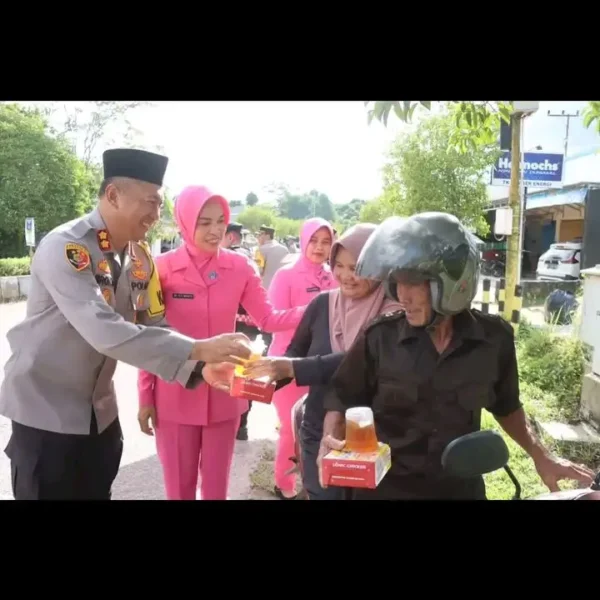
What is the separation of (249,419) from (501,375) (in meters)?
3.23

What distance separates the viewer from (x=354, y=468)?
1.54 metres

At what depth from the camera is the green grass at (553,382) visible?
3789 mm

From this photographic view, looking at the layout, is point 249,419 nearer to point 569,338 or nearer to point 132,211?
point 569,338

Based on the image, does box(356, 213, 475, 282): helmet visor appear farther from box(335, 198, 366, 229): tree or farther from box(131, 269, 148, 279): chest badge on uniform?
box(335, 198, 366, 229): tree

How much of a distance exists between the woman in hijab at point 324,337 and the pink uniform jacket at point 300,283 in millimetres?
1049

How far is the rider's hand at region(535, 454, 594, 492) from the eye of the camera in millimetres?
1808

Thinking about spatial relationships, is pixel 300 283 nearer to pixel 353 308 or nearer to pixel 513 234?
pixel 353 308

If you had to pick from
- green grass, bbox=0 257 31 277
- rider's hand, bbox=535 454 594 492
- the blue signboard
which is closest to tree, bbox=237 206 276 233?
green grass, bbox=0 257 31 277

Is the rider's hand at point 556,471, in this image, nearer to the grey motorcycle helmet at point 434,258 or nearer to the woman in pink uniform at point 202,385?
the grey motorcycle helmet at point 434,258

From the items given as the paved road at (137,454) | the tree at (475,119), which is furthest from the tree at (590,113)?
the paved road at (137,454)

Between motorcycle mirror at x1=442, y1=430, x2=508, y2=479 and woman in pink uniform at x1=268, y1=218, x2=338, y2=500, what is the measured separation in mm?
1786

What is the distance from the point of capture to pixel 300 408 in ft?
8.12

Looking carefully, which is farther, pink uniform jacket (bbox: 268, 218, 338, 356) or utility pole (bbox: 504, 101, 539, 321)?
utility pole (bbox: 504, 101, 539, 321)
